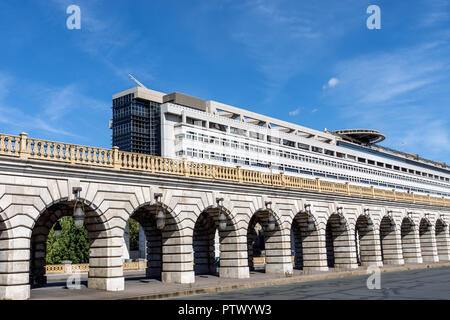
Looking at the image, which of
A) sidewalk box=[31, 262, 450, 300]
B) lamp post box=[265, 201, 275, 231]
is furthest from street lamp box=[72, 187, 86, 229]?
lamp post box=[265, 201, 275, 231]

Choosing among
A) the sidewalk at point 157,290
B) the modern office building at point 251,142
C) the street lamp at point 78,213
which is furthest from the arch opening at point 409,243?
the street lamp at point 78,213

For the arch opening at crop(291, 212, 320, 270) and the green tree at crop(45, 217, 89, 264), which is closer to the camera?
the arch opening at crop(291, 212, 320, 270)

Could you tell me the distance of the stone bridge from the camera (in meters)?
19.1

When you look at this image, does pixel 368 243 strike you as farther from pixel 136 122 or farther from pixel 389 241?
pixel 136 122

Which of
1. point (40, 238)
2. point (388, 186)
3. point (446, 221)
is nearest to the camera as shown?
point (40, 238)

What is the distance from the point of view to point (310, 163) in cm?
8931

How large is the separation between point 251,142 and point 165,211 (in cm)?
5561

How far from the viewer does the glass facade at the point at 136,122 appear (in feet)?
336

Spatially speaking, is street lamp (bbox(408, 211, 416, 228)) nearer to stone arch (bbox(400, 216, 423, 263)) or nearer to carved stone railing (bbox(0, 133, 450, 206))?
stone arch (bbox(400, 216, 423, 263))

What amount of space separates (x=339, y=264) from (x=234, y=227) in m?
13.3

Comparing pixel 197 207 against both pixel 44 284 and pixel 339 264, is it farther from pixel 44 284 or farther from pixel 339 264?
pixel 339 264

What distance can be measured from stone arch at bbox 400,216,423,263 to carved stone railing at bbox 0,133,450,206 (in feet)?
32.6

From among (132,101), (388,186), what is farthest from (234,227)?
(388,186)

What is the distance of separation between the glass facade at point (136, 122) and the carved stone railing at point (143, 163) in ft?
226
